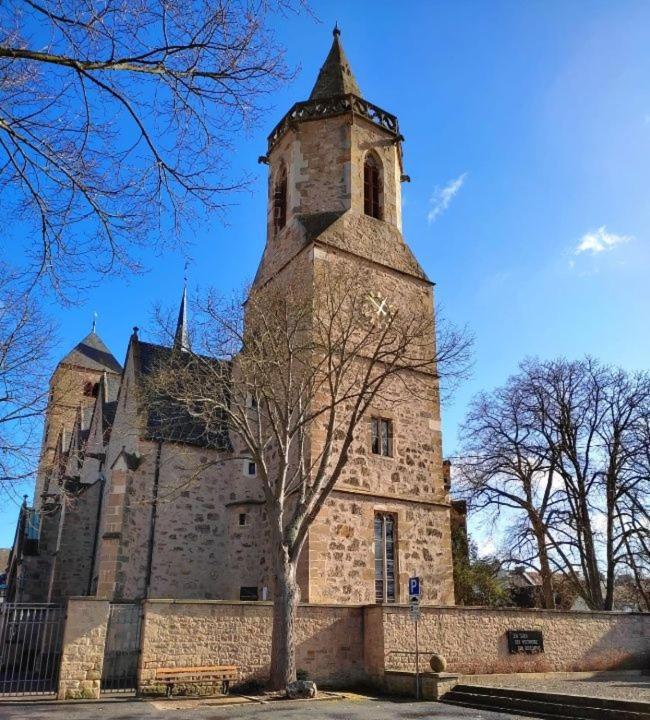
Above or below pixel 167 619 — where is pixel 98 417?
above

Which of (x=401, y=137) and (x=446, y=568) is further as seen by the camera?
(x=401, y=137)

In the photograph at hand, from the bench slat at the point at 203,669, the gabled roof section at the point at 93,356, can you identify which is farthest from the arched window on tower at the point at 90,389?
the bench slat at the point at 203,669

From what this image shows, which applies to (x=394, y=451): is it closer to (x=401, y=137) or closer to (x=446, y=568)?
(x=446, y=568)

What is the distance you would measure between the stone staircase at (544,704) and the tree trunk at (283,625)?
3.43 metres

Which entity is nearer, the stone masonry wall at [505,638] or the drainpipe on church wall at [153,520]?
the stone masonry wall at [505,638]

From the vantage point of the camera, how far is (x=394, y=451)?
19.7 m

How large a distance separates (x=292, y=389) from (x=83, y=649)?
24.1ft

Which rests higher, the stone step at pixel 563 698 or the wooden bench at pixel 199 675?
the wooden bench at pixel 199 675

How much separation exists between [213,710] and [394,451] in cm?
967

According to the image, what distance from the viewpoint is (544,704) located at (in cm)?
1213

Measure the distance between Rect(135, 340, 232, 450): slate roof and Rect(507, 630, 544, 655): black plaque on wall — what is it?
984 centimetres

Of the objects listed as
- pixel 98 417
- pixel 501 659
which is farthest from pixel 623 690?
pixel 98 417

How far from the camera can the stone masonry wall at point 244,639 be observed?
→ 1380 centimetres

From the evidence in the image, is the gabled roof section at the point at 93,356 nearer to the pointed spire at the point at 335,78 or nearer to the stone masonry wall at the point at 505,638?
the pointed spire at the point at 335,78
